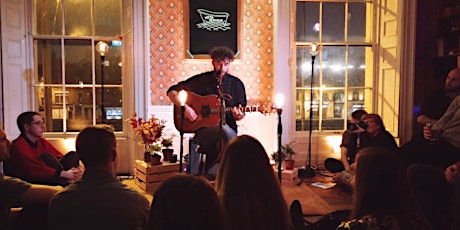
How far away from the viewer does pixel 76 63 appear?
527 centimetres

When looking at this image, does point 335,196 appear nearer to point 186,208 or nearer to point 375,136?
point 375,136

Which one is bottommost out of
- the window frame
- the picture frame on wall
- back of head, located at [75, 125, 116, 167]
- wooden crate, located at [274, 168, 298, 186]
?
wooden crate, located at [274, 168, 298, 186]

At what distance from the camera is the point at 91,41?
5238mm

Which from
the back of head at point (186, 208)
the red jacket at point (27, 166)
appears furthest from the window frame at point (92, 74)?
the back of head at point (186, 208)

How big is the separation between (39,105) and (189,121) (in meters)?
2.07

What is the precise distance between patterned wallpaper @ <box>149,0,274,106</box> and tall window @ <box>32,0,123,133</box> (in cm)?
45

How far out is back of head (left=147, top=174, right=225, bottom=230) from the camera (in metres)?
1.12

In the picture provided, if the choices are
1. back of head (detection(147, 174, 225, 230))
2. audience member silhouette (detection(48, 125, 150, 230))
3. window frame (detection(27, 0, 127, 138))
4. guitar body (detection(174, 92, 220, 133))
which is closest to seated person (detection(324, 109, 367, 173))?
guitar body (detection(174, 92, 220, 133))

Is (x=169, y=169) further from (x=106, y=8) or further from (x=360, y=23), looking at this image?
(x=360, y=23)

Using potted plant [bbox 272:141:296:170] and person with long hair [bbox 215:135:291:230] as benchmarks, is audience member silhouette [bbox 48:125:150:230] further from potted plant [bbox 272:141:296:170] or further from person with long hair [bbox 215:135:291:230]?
potted plant [bbox 272:141:296:170]

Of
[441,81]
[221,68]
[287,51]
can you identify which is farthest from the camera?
[287,51]

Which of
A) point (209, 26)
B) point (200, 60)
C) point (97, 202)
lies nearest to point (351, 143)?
point (200, 60)

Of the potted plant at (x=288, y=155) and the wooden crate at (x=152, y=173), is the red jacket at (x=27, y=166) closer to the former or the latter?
the wooden crate at (x=152, y=173)

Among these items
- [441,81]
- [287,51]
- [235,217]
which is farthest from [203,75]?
[235,217]
